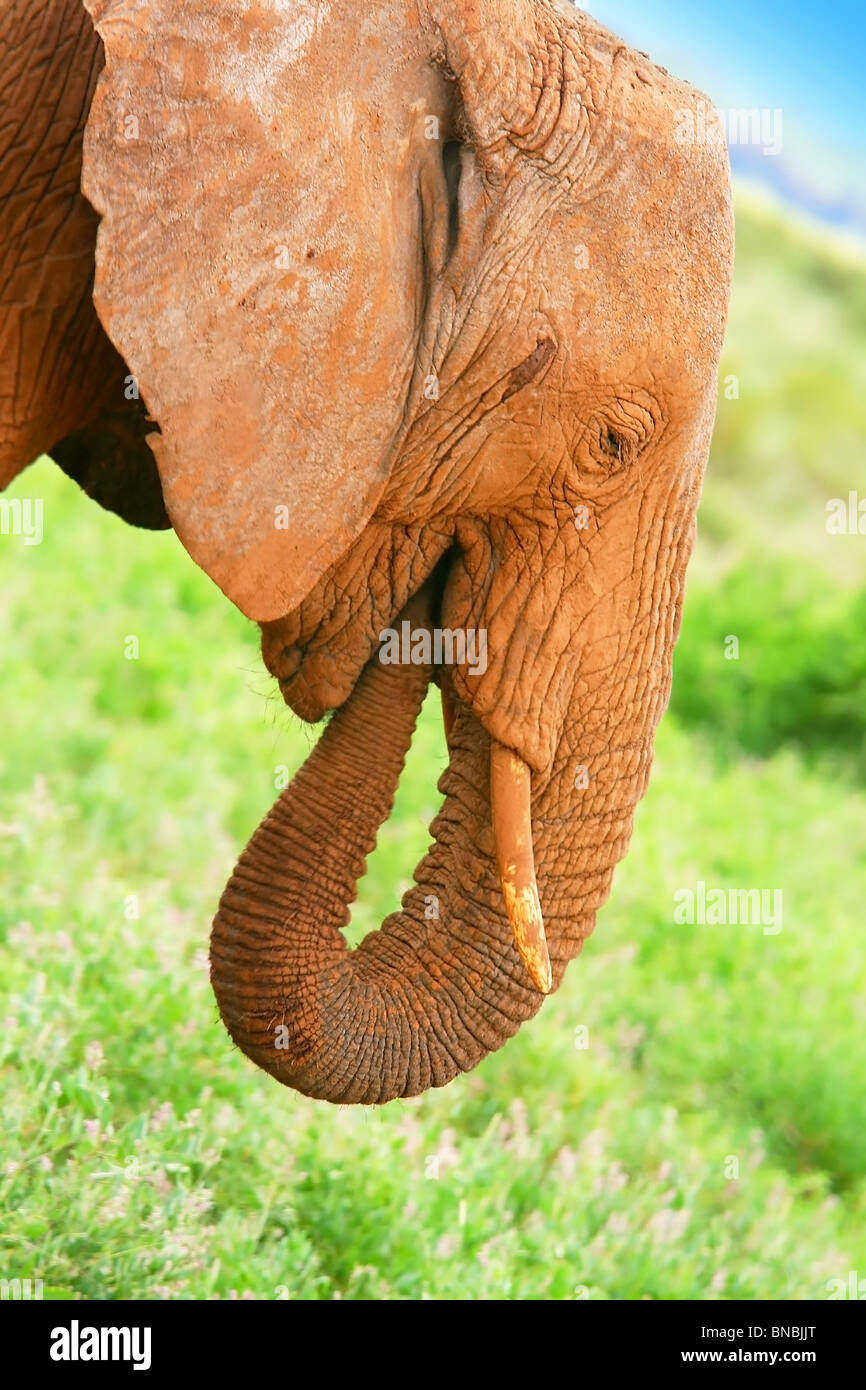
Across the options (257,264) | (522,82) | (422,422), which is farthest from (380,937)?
(522,82)

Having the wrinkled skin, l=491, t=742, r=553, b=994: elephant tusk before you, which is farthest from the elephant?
the wrinkled skin

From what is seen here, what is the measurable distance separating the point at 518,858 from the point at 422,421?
76 cm

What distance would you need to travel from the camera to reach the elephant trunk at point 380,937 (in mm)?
3246

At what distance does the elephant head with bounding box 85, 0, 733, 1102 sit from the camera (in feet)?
9.29

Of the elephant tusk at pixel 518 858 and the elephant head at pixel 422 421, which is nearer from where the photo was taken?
the elephant head at pixel 422 421

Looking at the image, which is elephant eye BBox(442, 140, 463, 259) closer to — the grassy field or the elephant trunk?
the elephant trunk

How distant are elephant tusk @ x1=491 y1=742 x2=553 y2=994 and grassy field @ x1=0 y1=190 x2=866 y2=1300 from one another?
59 centimetres

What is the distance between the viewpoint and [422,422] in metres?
3.15

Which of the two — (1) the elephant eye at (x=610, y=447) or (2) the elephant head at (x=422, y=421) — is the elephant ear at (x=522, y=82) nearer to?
(2) the elephant head at (x=422, y=421)

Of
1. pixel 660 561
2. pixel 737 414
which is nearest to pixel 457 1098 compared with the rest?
pixel 660 561

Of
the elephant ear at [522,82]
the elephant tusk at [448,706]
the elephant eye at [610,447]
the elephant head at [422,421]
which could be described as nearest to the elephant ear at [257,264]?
the elephant head at [422,421]

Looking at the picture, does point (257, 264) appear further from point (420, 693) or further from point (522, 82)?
point (420, 693)

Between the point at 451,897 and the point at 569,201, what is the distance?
1.22m

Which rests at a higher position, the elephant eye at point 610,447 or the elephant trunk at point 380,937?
the elephant eye at point 610,447
